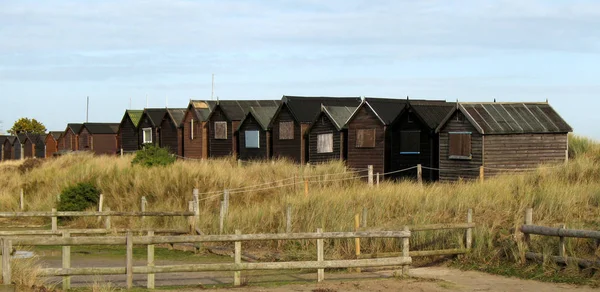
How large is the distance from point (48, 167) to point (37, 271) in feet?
116

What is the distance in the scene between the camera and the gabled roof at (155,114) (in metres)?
63.6

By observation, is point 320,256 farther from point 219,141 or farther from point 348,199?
point 219,141

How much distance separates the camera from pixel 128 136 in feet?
221

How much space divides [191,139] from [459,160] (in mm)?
26052

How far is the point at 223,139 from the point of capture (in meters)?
55.5

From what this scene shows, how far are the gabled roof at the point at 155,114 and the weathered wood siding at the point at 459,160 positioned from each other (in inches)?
1179

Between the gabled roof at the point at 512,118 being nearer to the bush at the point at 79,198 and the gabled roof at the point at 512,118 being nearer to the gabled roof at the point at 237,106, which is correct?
the bush at the point at 79,198

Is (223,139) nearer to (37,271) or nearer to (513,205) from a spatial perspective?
(513,205)

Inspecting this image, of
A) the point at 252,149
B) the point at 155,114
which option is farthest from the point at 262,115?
the point at 155,114

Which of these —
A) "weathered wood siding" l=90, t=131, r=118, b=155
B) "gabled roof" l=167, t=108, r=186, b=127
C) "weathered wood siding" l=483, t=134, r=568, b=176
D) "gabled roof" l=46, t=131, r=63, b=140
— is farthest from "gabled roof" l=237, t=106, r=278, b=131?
"gabled roof" l=46, t=131, r=63, b=140

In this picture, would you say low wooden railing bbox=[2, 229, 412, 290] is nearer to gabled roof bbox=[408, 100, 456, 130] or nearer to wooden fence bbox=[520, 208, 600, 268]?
wooden fence bbox=[520, 208, 600, 268]

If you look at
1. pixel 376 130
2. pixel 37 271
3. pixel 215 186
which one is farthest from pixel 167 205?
pixel 37 271

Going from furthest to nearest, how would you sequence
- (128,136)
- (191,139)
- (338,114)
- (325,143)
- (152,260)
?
1. (128,136)
2. (191,139)
3. (325,143)
4. (338,114)
5. (152,260)

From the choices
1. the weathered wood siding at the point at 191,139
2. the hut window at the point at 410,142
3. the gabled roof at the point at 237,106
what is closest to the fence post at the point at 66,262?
the hut window at the point at 410,142
